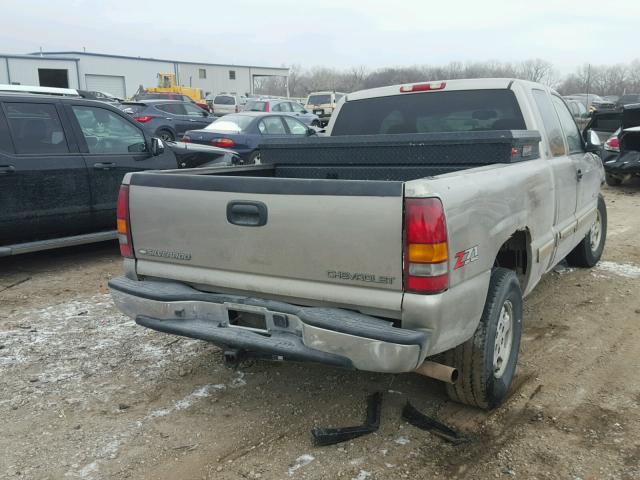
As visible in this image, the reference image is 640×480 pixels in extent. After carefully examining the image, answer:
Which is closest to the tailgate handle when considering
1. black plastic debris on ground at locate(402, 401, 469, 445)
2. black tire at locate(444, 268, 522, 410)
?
black tire at locate(444, 268, 522, 410)

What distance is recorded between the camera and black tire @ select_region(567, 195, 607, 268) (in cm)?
620

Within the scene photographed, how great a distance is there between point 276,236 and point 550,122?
9.41ft

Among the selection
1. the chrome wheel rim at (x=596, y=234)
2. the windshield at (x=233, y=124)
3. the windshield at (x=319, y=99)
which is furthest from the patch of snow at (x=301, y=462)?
the windshield at (x=319, y=99)

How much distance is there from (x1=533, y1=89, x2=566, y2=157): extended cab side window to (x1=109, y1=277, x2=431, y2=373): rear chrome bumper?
2.61m

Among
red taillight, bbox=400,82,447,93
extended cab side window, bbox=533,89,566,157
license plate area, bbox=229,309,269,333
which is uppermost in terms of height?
red taillight, bbox=400,82,447,93

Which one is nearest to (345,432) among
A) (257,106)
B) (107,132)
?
(107,132)

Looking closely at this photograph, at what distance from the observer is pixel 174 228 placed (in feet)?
11.1

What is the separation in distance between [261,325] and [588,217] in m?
3.77

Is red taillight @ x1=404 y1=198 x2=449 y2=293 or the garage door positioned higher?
the garage door

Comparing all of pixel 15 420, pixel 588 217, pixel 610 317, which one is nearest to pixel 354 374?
pixel 15 420

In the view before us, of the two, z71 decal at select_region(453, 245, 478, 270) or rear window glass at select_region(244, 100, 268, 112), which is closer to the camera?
z71 decal at select_region(453, 245, 478, 270)

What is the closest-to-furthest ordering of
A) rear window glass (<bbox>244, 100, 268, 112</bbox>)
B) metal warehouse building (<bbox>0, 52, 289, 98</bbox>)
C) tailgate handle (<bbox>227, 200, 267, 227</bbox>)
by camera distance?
tailgate handle (<bbox>227, 200, 267, 227</bbox>), rear window glass (<bbox>244, 100, 268, 112</bbox>), metal warehouse building (<bbox>0, 52, 289, 98</bbox>)

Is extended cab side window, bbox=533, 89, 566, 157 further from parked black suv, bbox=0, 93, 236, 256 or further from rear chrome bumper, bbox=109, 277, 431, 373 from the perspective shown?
parked black suv, bbox=0, 93, 236, 256

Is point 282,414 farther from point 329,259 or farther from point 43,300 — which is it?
point 43,300
